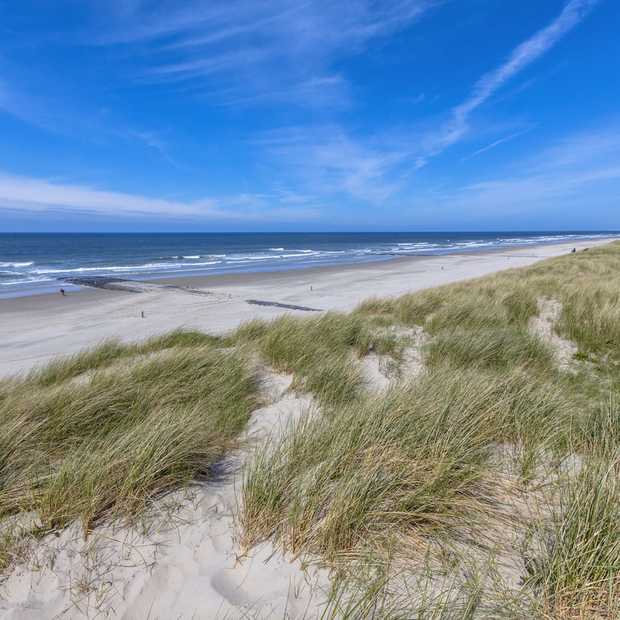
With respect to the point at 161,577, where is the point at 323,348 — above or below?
above

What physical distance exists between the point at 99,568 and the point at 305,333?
4.41 metres

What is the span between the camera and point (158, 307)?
44.3ft

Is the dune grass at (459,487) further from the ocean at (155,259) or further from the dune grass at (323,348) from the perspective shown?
the ocean at (155,259)

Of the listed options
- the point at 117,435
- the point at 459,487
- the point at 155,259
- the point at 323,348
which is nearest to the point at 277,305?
the point at 323,348

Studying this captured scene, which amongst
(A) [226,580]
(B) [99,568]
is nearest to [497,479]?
(A) [226,580]

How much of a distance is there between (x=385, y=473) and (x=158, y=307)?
12.8m

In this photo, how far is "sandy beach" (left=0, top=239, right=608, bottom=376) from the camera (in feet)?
29.8

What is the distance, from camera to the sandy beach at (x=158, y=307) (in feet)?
29.8

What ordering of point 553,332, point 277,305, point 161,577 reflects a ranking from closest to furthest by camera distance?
point 161,577 → point 553,332 → point 277,305

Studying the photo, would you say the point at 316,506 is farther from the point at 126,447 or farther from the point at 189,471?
the point at 126,447

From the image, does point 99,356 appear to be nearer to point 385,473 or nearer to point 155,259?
point 385,473

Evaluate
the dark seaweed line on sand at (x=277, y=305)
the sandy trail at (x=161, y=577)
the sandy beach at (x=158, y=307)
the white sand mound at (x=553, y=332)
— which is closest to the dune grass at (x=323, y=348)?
the sandy trail at (x=161, y=577)

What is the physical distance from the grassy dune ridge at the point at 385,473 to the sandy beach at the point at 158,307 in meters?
4.54

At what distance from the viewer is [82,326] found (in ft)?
35.5
